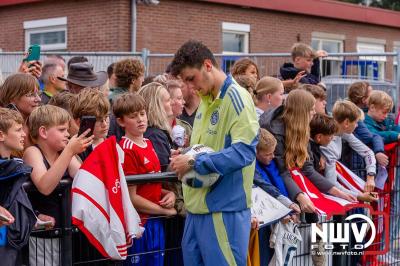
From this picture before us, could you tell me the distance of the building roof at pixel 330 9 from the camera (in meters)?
21.4

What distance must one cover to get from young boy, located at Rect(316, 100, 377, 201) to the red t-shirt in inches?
86.0

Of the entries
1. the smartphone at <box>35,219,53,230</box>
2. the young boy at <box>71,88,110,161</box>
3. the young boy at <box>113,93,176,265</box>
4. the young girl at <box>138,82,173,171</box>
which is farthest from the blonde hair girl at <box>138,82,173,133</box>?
the smartphone at <box>35,219,53,230</box>

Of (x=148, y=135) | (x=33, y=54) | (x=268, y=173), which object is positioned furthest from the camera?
(x=33, y=54)

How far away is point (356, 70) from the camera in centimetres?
1305

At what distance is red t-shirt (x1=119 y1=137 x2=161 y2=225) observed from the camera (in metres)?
5.11

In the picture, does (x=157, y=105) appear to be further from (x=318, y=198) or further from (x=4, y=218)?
(x=4, y=218)

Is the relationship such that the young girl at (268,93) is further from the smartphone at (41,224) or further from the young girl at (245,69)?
the smartphone at (41,224)

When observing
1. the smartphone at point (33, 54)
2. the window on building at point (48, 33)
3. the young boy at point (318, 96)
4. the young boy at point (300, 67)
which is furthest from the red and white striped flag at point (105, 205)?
the window on building at point (48, 33)

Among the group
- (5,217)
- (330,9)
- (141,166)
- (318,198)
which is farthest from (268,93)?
(330,9)

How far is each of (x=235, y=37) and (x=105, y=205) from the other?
56.9 ft

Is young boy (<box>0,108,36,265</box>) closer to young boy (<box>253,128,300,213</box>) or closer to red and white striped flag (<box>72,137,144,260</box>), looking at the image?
red and white striped flag (<box>72,137,144,260</box>)

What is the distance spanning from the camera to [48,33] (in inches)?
811

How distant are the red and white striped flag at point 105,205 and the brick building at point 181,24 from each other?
1384cm

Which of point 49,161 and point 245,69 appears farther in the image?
point 245,69
